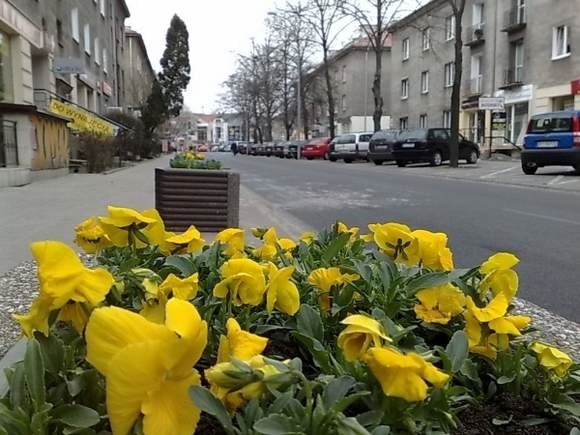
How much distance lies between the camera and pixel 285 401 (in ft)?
3.96

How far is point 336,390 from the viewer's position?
1253 millimetres

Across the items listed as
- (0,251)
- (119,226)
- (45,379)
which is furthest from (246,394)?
(0,251)

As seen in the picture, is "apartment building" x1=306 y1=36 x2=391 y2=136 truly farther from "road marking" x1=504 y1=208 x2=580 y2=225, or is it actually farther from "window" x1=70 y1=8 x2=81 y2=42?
"road marking" x1=504 y1=208 x2=580 y2=225

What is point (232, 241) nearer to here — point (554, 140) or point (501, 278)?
point (501, 278)

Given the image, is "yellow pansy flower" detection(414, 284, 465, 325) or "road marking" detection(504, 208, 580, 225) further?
"road marking" detection(504, 208, 580, 225)

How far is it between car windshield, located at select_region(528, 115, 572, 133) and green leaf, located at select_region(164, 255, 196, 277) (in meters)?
18.7

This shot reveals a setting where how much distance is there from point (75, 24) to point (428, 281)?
2897 cm

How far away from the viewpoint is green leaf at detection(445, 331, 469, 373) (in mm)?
1563

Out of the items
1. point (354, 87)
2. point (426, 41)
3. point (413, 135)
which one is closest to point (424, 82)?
point (426, 41)

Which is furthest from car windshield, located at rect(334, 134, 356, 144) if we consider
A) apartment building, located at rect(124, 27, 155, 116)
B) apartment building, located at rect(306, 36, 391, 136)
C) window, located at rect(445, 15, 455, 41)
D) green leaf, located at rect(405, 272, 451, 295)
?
green leaf, located at rect(405, 272, 451, 295)

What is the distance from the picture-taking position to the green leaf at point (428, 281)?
187cm

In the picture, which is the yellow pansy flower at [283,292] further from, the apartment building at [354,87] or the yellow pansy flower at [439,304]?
the apartment building at [354,87]

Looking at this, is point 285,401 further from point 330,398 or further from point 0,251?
point 0,251

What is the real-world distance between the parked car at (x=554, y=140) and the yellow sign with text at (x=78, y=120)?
1508 cm
